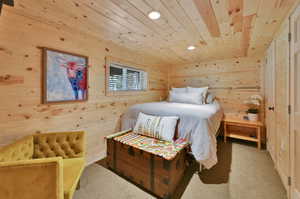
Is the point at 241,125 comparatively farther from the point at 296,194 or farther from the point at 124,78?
the point at 124,78

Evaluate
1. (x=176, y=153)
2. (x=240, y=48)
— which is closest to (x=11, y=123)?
(x=176, y=153)

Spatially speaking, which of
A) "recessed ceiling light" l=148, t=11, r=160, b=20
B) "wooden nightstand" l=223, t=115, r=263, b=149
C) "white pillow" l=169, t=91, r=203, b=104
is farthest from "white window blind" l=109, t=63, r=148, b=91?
"wooden nightstand" l=223, t=115, r=263, b=149

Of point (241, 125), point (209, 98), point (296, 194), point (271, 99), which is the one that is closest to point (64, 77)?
point (296, 194)

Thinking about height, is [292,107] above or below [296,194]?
above

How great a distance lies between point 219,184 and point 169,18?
2155 millimetres

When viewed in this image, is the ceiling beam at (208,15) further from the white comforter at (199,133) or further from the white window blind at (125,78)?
the white window blind at (125,78)

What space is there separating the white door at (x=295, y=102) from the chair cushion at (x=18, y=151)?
2605 mm

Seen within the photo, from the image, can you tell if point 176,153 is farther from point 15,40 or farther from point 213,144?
point 15,40

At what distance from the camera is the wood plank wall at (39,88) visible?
4.45ft

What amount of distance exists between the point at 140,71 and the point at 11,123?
7.94 ft

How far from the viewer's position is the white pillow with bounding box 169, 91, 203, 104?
3.08 meters

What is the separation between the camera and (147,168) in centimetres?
157

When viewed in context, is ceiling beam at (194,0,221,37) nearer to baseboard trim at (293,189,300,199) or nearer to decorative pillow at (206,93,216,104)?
decorative pillow at (206,93,216,104)

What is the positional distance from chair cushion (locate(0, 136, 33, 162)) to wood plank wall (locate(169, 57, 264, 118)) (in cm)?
366
